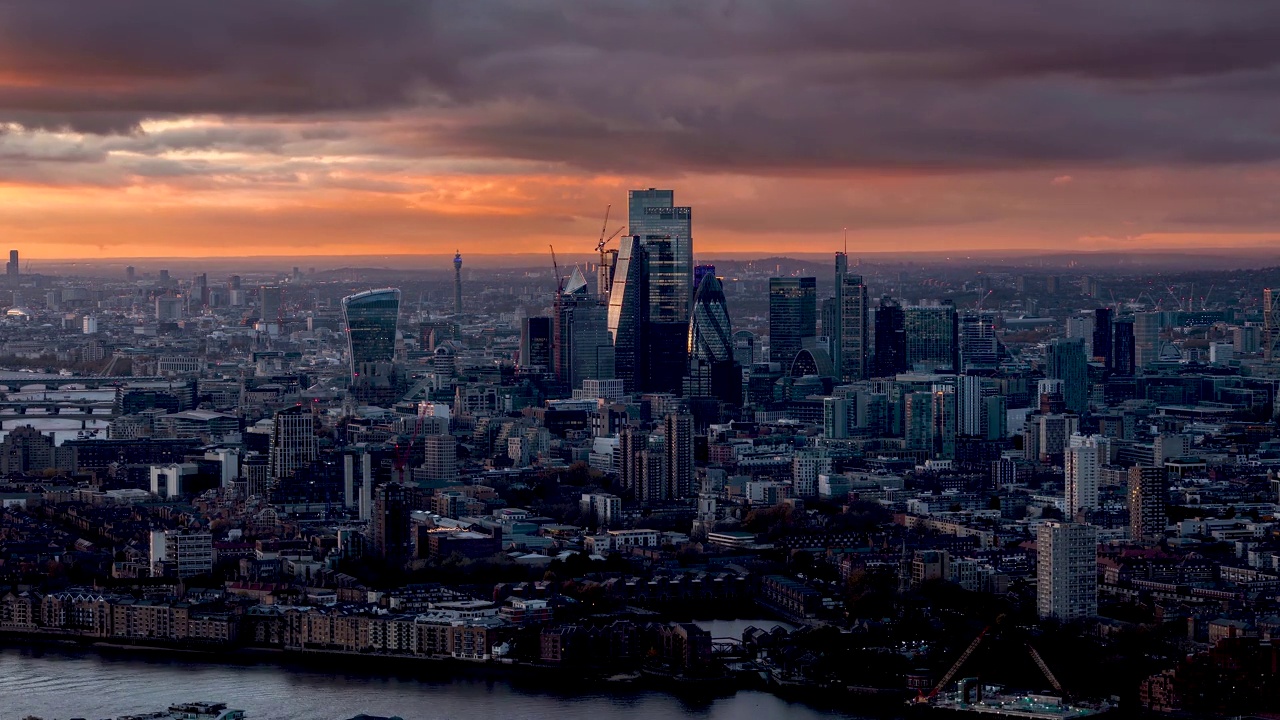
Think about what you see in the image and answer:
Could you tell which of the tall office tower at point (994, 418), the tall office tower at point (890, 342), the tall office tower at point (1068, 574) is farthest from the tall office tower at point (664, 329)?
the tall office tower at point (1068, 574)

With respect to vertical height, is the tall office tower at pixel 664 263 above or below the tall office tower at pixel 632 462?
above

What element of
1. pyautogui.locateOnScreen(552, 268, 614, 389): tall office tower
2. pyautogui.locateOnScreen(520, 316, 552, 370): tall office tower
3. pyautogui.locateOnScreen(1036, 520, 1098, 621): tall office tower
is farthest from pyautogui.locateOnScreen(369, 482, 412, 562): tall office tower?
pyautogui.locateOnScreen(520, 316, 552, 370): tall office tower

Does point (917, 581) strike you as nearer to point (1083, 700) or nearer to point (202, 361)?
point (1083, 700)

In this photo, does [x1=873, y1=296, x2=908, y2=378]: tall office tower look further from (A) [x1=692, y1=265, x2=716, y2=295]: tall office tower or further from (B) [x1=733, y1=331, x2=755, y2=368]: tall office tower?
(A) [x1=692, y1=265, x2=716, y2=295]: tall office tower

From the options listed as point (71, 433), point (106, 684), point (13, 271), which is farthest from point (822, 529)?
point (13, 271)

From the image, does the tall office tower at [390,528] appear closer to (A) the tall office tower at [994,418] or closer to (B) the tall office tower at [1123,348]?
(A) the tall office tower at [994,418]

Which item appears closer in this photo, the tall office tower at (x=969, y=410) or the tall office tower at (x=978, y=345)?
the tall office tower at (x=969, y=410)
